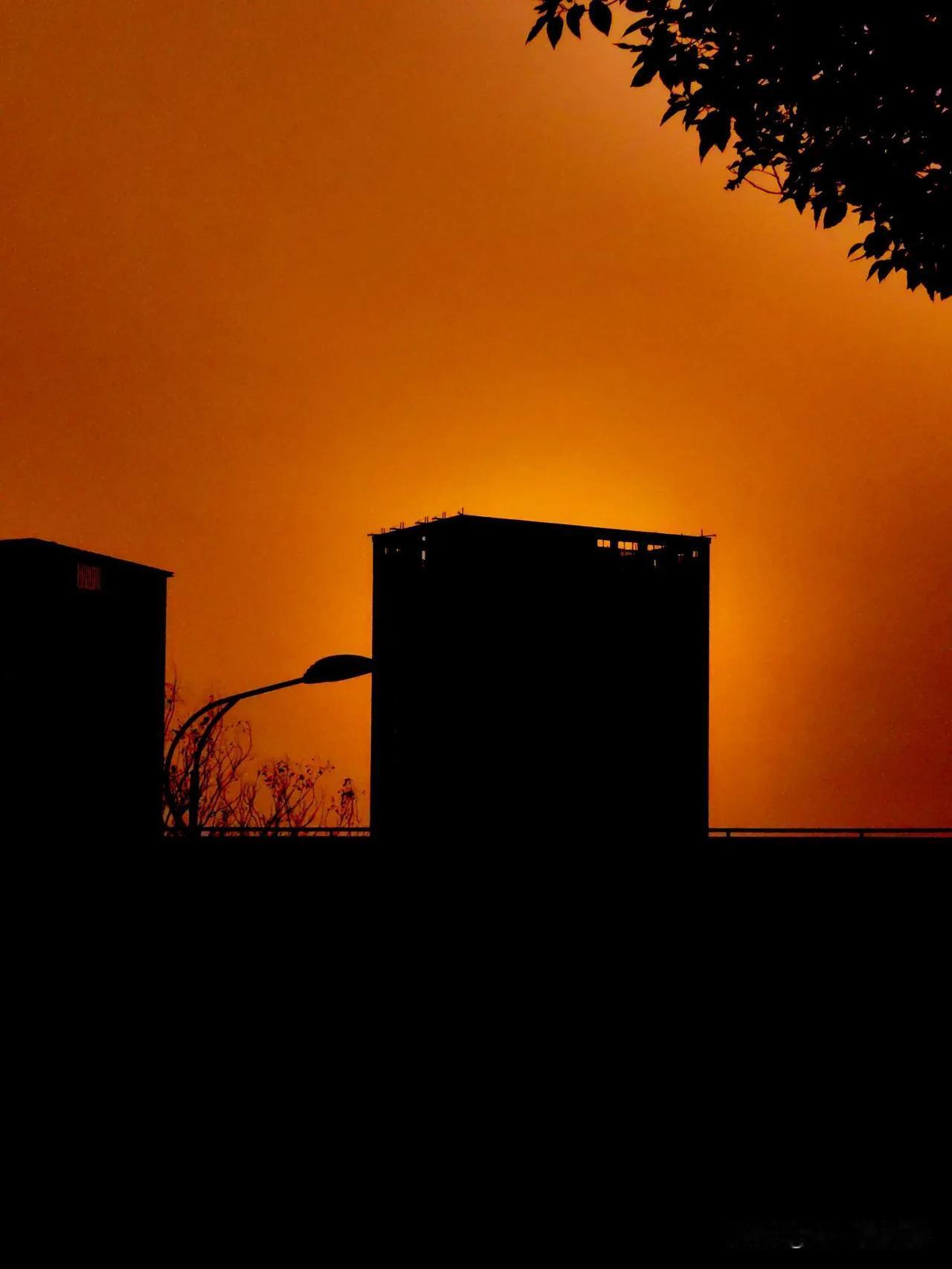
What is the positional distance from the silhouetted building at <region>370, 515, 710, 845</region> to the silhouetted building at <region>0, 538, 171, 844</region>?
167 ft

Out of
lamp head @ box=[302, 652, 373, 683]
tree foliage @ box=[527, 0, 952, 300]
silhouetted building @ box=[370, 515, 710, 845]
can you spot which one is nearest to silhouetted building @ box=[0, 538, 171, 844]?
lamp head @ box=[302, 652, 373, 683]

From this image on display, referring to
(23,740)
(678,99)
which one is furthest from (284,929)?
(678,99)

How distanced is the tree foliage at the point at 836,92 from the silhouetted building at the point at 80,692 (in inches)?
378

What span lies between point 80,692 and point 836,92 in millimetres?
11284

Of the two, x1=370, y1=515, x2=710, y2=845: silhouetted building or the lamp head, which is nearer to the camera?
the lamp head

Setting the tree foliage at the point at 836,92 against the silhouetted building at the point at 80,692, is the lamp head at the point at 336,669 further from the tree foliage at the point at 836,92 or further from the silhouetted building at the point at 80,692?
the tree foliage at the point at 836,92

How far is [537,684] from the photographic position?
72062 millimetres

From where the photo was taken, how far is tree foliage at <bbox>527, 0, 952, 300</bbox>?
22.2ft

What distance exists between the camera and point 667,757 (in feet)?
247

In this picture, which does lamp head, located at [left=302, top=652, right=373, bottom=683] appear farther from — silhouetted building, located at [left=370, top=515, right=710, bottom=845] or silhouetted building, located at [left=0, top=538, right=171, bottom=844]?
silhouetted building, located at [left=370, top=515, right=710, bottom=845]

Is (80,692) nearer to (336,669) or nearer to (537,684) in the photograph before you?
(336,669)

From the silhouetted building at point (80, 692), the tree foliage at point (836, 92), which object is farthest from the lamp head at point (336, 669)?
the tree foliage at point (836, 92)

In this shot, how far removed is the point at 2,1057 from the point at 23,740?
4357 millimetres

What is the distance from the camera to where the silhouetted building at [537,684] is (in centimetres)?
6850
